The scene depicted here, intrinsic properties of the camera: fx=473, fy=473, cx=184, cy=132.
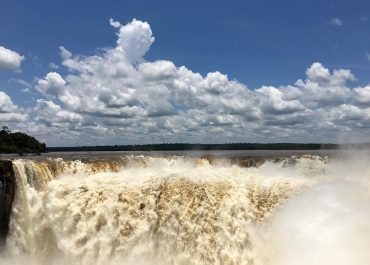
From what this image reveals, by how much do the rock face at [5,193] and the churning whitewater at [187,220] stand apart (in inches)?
10.0

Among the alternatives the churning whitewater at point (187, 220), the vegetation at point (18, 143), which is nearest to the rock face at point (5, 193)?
the churning whitewater at point (187, 220)

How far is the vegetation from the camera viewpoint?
5797cm

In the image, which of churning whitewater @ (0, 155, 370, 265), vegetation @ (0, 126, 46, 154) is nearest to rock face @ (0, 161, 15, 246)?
churning whitewater @ (0, 155, 370, 265)

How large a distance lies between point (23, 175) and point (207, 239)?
8.05m

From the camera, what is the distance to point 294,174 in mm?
21906

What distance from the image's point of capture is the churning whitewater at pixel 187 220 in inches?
677

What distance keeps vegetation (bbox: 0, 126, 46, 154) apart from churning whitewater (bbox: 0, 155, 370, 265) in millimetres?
40432

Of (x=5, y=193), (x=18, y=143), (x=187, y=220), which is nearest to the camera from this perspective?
(x=187, y=220)

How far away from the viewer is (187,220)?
716 inches

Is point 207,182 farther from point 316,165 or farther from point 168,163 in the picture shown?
point 168,163

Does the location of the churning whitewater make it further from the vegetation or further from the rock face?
the vegetation

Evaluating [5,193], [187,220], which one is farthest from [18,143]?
[187,220]

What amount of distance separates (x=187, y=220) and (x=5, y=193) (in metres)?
7.59

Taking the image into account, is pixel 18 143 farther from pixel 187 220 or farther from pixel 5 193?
pixel 187 220
